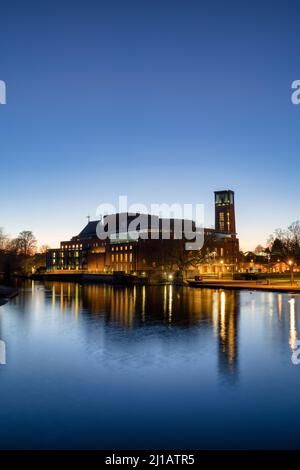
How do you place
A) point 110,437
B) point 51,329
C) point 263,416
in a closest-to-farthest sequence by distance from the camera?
point 110,437, point 263,416, point 51,329

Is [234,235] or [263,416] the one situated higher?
[234,235]

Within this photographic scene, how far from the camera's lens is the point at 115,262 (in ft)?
480

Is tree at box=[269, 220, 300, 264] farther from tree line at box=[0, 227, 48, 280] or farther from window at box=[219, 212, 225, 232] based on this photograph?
tree line at box=[0, 227, 48, 280]

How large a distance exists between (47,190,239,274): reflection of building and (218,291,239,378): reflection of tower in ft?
241

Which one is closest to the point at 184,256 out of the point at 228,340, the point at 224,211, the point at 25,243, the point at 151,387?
the point at 224,211

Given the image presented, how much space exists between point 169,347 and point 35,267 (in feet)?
570

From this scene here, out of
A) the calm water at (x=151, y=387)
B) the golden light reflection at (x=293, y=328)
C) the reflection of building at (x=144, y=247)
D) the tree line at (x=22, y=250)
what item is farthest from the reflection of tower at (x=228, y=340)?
the tree line at (x=22, y=250)

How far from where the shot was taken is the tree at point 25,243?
163 m

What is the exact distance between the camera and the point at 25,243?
16625 cm

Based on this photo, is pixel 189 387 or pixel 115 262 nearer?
pixel 189 387

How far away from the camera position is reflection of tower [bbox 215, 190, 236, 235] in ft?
575
